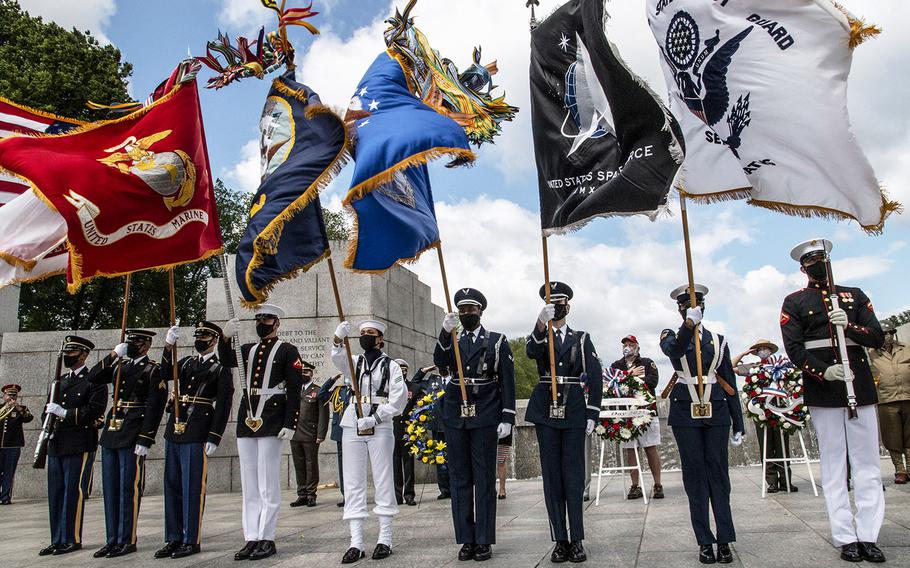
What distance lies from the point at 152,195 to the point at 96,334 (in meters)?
9.60

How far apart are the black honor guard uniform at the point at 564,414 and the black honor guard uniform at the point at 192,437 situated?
3.49 metres

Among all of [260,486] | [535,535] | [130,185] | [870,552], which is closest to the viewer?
[870,552]

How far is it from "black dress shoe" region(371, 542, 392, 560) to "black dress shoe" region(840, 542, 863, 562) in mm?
3891

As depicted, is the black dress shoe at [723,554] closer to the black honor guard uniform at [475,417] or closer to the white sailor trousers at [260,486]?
the black honor guard uniform at [475,417]

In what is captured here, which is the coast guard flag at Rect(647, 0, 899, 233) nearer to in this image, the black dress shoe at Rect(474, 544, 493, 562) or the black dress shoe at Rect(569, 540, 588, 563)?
the black dress shoe at Rect(569, 540, 588, 563)

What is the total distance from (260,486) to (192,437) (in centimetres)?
111

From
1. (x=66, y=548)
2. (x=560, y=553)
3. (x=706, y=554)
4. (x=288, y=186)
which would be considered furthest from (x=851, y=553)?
(x=66, y=548)

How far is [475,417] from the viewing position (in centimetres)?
682

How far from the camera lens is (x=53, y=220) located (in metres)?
8.33

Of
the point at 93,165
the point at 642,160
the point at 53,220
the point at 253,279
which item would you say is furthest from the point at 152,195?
the point at 642,160

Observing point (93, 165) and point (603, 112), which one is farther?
point (93, 165)

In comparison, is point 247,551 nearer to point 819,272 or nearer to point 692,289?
point 692,289

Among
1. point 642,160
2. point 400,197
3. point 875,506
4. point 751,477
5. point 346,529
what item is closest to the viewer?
point 875,506

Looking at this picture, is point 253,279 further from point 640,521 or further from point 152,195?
point 640,521
